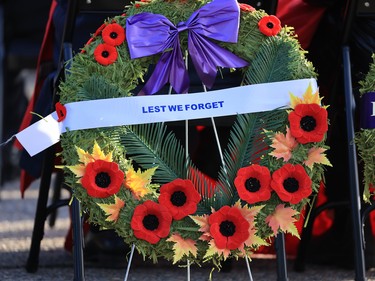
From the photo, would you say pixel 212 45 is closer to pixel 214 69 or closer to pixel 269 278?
pixel 214 69

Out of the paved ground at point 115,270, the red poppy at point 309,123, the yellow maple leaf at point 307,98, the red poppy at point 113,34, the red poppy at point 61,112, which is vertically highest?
the red poppy at point 113,34

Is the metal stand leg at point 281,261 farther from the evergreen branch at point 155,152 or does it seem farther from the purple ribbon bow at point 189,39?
the purple ribbon bow at point 189,39

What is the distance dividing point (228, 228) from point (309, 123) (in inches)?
14.1

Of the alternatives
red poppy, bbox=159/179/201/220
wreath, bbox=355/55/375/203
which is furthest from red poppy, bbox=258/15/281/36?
red poppy, bbox=159/179/201/220

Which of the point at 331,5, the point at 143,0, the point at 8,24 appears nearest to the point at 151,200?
the point at 143,0

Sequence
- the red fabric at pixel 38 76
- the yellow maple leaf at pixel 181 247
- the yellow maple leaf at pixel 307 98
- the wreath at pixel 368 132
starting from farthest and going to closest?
1. the red fabric at pixel 38 76
2. the wreath at pixel 368 132
3. the yellow maple leaf at pixel 307 98
4. the yellow maple leaf at pixel 181 247

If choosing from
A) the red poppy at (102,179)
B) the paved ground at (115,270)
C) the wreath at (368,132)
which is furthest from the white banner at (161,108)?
the paved ground at (115,270)

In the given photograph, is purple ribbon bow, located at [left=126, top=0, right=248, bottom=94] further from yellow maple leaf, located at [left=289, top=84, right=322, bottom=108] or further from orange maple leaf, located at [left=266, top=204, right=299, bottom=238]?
orange maple leaf, located at [left=266, top=204, right=299, bottom=238]

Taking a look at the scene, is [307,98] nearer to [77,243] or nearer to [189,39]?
[189,39]

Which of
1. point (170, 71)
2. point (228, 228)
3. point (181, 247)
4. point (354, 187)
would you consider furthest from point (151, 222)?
point (354, 187)

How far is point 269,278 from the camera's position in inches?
129

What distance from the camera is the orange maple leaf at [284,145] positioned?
2566mm

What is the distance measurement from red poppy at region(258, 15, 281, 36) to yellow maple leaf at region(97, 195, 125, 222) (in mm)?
621

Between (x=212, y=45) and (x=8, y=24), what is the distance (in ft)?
10.2
